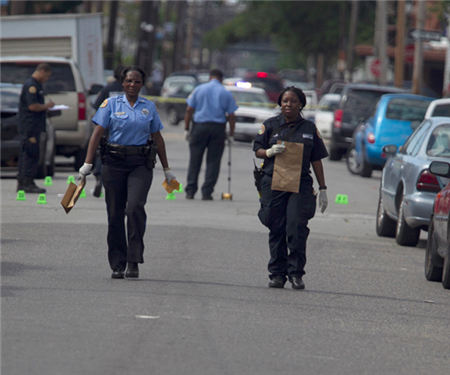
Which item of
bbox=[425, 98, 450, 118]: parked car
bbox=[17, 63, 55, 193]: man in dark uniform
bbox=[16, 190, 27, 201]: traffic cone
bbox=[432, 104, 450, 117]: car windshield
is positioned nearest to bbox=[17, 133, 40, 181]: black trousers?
bbox=[17, 63, 55, 193]: man in dark uniform

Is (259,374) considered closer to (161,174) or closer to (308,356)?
(308,356)

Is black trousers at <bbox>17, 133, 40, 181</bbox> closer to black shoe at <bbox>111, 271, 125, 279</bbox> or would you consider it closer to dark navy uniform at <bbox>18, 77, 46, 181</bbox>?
dark navy uniform at <bbox>18, 77, 46, 181</bbox>

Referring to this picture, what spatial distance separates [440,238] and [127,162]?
2858 mm

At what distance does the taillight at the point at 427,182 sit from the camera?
43.3ft

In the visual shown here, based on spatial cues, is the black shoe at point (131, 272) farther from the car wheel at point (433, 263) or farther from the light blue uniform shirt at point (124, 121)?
the car wheel at point (433, 263)

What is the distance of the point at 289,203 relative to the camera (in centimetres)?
994

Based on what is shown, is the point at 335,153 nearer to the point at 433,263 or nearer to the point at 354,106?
the point at 354,106

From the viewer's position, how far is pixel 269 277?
10125mm

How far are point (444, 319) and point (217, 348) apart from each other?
7.88 ft

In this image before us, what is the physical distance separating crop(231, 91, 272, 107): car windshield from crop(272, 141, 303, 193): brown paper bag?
80.8 feet

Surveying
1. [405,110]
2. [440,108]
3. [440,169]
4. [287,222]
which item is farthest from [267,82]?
[287,222]

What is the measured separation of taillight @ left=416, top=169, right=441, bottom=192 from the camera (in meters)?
13.2

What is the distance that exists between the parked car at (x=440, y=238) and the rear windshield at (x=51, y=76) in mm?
11392

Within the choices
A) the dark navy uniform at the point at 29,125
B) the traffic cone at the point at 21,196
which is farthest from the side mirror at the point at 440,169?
the traffic cone at the point at 21,196
